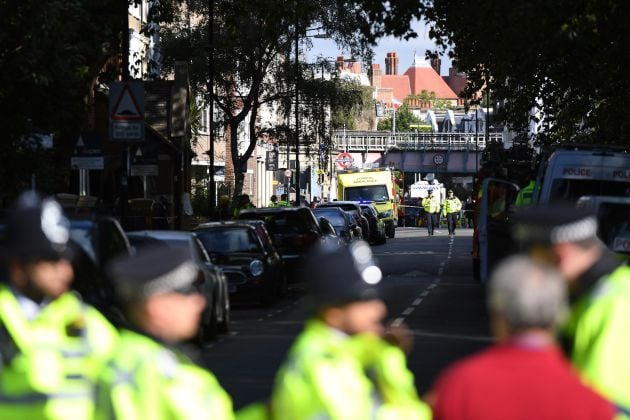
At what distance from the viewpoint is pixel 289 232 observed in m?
32.6

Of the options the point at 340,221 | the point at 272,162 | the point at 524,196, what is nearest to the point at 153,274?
the point at 524,196

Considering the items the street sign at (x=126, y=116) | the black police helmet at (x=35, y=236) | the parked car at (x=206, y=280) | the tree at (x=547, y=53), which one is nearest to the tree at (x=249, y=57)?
the tree at (x=547, y=53)

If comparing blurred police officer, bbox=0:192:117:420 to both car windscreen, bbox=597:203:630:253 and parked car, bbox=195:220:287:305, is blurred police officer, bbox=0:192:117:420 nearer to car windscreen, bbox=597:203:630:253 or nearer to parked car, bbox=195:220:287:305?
car windscreen, bbox=597:203:630:253

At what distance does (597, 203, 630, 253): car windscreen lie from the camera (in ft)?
62.4

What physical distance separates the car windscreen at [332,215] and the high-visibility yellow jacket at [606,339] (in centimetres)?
4222

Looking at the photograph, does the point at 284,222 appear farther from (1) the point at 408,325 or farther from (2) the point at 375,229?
(2) the point at 375,229

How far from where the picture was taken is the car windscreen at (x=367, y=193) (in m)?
75.6

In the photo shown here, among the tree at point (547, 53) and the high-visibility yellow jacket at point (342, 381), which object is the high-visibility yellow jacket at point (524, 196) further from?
the high-visibility yellow jacket at point (342, 381)

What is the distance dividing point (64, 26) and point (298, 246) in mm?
11351

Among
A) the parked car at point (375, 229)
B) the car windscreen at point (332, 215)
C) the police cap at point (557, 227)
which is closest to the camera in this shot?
the police cap at point (557, 227)

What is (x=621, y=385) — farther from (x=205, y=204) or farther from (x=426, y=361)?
(x=205, y=204)

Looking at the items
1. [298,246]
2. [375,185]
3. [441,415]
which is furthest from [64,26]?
[375,185]

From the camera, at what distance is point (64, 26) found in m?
22.1

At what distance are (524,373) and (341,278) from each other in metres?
0.83
